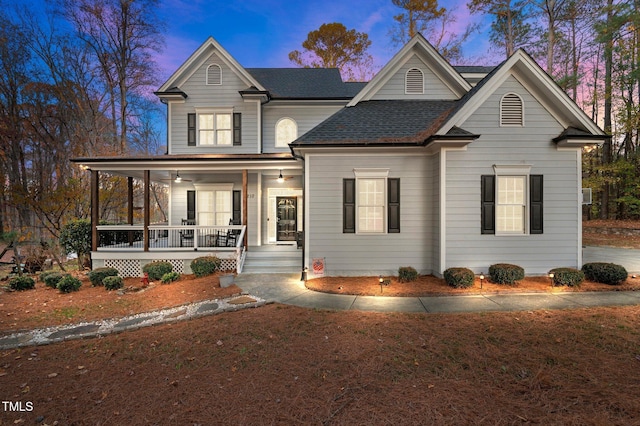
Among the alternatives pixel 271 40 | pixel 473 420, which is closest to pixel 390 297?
pixel 473 420

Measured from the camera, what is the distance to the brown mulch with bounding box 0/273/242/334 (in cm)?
634

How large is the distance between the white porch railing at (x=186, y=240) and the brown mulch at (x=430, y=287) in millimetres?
3320

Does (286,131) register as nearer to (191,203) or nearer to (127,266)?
(191,203)

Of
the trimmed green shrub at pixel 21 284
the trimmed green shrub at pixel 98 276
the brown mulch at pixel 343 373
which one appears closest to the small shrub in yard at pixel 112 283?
the trimmed green shrub at pixel 98 276

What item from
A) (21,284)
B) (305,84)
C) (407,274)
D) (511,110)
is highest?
(305,84)

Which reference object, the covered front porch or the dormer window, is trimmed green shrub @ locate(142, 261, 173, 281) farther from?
the dormer window

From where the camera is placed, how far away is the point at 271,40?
30.3m

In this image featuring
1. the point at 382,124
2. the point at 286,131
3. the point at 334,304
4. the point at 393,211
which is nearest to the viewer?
the point at 334,304

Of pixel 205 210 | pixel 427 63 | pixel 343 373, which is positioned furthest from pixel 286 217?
pixel 343 373

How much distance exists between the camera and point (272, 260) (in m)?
10.2

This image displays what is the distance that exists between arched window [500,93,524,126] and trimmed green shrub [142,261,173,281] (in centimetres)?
1130

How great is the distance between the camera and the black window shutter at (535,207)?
8320 millimetres

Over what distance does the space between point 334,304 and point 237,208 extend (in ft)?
24.4

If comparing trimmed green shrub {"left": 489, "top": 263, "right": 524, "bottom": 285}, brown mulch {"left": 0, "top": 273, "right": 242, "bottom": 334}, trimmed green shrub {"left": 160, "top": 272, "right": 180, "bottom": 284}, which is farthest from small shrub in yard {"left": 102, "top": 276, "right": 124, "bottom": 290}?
trimmed green shrub {"left": 489, "top": 263, "right": 524, "bottom": 285}
